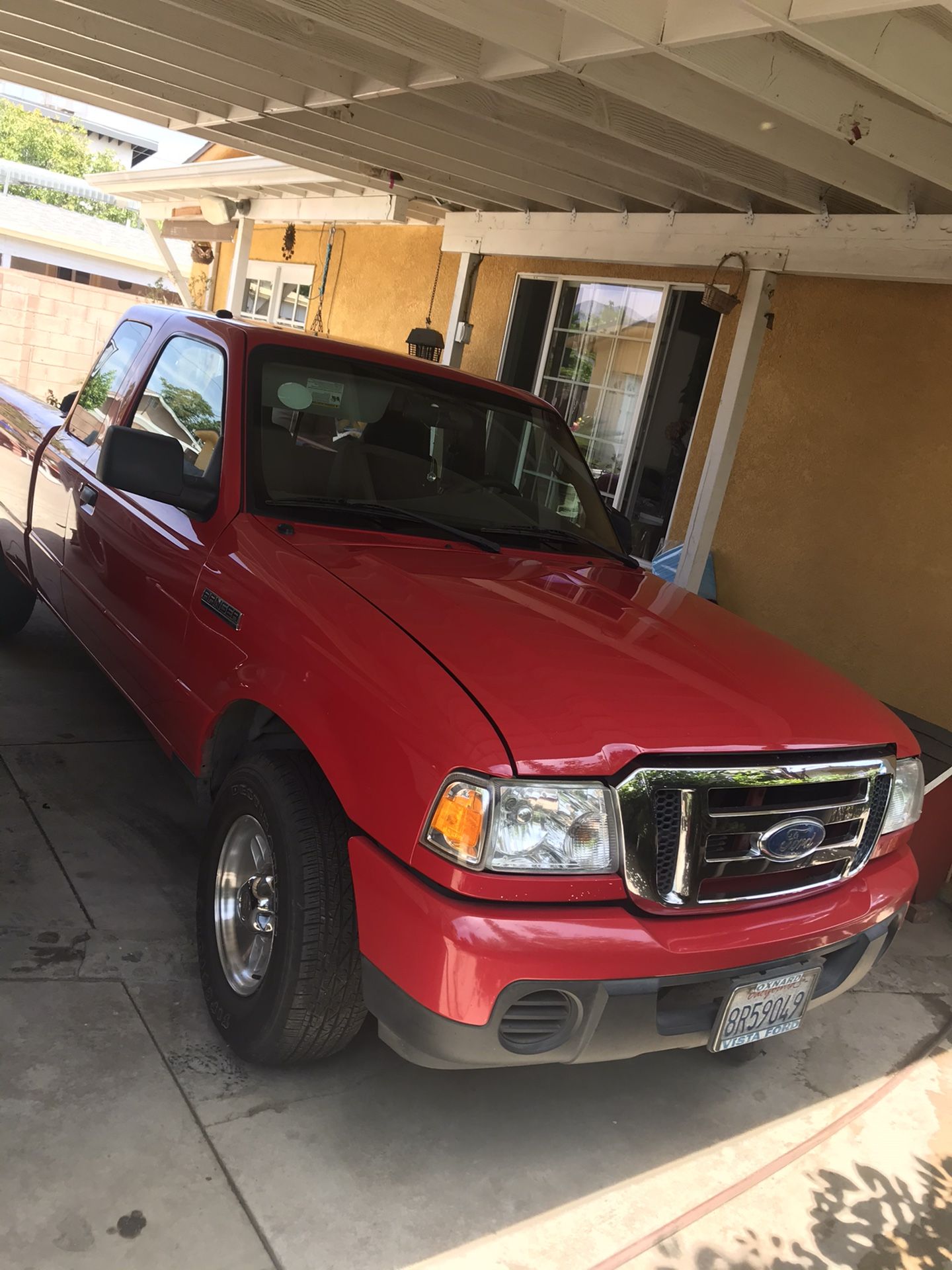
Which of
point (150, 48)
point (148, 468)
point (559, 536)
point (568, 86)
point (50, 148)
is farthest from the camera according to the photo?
point (50, 148)

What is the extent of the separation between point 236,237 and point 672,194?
27.1ft

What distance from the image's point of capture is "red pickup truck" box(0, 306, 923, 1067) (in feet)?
7.29

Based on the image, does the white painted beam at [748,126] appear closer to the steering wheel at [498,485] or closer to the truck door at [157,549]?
the steering wheel at [498,485]

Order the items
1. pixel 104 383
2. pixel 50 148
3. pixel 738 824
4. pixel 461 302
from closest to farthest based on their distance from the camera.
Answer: pixel 738 824 < pixel 104 383 < pixel 461 302 < pixel 50 148

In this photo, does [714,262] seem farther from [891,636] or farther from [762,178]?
[891,636]

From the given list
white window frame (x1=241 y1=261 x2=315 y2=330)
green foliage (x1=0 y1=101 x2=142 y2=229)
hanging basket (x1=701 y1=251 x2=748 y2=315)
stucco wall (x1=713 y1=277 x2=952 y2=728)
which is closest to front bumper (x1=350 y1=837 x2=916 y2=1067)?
stucco wall (x1=713 y1=277 x2=952 y2=728)

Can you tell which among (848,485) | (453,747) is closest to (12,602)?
(453,747)

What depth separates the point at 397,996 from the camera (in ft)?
7.37

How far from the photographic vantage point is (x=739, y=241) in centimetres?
620

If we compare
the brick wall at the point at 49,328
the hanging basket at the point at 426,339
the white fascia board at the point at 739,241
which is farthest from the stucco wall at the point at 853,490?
the brick wall at the point at 49,328

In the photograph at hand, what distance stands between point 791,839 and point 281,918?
1291 mm

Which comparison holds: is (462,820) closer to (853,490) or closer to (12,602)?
(12,602)

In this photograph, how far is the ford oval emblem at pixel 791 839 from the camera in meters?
2.50

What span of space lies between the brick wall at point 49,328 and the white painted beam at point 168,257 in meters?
2.29
